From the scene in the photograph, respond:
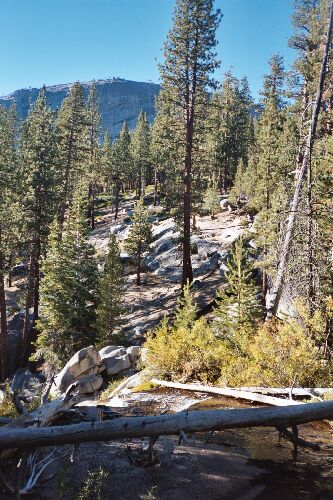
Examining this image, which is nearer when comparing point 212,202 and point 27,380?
point 27,380

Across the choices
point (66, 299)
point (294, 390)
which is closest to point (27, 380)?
point (66, 299)

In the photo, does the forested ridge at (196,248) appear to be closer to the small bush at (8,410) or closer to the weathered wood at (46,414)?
the weathered wood at (46,414)

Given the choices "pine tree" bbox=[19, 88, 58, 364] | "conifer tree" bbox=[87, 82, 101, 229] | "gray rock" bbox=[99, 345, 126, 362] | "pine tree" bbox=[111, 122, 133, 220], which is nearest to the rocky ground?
"gray rock" bbox=[99, 345, 126, 362]

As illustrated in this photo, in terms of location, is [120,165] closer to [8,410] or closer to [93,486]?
[8,410]

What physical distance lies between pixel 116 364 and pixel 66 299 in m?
6.92

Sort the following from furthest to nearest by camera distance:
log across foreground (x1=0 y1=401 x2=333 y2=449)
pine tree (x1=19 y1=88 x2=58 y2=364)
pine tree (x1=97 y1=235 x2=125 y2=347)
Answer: pine tree (x1=19 y1=88 x2=58 y2=364) < pine tree (x1=97 y1=235 x2=125 y2=347) < log across foreground (x1=0 y1=401 x2=333 y2=449)

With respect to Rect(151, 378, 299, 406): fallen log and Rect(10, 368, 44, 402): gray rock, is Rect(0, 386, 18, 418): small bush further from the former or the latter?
Rect(10, 368, 44, 402): gray rock

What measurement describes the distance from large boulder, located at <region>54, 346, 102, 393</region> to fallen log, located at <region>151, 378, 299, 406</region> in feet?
23.3

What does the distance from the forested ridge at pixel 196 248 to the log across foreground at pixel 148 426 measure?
1947 millimetres

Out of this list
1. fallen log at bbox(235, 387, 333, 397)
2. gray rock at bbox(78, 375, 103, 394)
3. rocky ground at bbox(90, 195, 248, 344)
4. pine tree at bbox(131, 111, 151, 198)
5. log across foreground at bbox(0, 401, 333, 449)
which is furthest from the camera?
pine tree at bbox(131, 111, 151, 198)

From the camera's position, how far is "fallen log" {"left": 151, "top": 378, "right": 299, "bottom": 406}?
30.1ft

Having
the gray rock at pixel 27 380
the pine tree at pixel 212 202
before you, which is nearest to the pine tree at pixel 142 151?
the pine tree at pixel 212 202

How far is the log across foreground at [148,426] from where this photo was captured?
4.66m

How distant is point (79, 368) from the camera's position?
1850 cm
